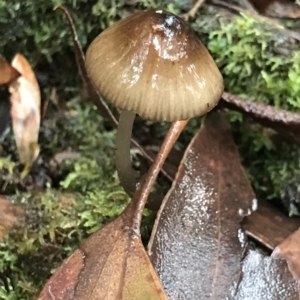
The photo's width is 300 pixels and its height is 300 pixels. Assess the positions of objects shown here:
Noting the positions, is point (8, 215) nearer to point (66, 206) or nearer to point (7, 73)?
point (66, 206)

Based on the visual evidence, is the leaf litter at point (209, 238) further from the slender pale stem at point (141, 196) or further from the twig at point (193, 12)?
the twig at point (193, 12)

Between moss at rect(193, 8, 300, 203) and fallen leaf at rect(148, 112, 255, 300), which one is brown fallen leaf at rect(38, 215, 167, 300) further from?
moss at rect(193, 8, 300, 203)

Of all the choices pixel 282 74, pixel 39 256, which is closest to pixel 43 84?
pixel 39 256

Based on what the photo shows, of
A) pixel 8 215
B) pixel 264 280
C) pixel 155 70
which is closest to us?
pixel 155 70

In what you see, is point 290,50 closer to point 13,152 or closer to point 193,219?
point 193,219

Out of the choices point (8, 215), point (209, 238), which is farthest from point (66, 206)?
point (209, 238)

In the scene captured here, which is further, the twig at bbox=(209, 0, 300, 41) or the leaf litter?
the twig at bbox=(209, 0, 300, 41)

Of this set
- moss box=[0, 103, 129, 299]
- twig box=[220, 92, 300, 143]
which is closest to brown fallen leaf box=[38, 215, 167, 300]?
moss box=[0, 103, 129, 299]
